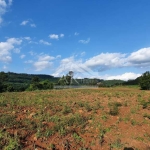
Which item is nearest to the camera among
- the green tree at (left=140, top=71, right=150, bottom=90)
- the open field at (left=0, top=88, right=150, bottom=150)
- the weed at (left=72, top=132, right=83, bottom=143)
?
the open field at (left=0, top=88, right=150, bottom=150)

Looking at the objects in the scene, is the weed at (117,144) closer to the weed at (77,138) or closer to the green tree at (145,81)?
the weed at (77,138)

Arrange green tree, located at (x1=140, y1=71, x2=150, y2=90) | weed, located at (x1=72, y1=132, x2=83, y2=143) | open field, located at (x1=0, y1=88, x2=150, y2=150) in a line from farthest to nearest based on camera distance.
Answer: green tree, located at (x1=140, y1=71, x2=150, y2=90), weed, located at (x1=72, y1=132, x2=83, y2=143), open field, located at (x1=0, y1=88, x2=150, y2=150)

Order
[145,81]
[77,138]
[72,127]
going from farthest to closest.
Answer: [145,81] → [72,127] → [77,138]

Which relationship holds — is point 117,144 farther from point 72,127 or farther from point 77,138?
point 72,127

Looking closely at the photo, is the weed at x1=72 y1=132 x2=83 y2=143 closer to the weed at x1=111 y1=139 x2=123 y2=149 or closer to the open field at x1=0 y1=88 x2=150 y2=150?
the open field at x1=0 y1=88 x2=150 y2=150

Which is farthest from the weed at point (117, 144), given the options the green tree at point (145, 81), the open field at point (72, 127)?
the green tree at point (145, 81)

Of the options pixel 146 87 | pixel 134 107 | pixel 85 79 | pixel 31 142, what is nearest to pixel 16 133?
pixel 31 142

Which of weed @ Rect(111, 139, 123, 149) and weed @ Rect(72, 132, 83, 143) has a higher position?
weed @ Rect(72, 132, 83, 143)

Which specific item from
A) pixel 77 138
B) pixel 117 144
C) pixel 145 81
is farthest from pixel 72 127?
pixel 145 81

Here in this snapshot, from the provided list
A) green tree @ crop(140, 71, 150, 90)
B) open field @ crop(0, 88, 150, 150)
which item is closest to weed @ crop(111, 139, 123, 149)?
open field @ crop(0, 88, 150, 150)

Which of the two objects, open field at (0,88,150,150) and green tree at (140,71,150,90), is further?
green tree at (140,71,150,90)

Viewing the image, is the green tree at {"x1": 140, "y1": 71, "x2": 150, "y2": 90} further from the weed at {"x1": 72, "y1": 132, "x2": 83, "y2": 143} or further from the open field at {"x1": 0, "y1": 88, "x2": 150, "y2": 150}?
the weed at {"x1": 72, "y1": 132, "x2": 83, "y2": 143}

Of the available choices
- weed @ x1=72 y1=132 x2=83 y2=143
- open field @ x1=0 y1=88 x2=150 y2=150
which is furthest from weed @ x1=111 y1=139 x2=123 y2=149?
weed @ x1=72 y1=132 x2=83 y2=143

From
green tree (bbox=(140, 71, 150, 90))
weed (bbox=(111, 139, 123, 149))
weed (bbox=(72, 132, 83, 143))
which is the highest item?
green tree (bbox=(140, 71, 150, 90))
